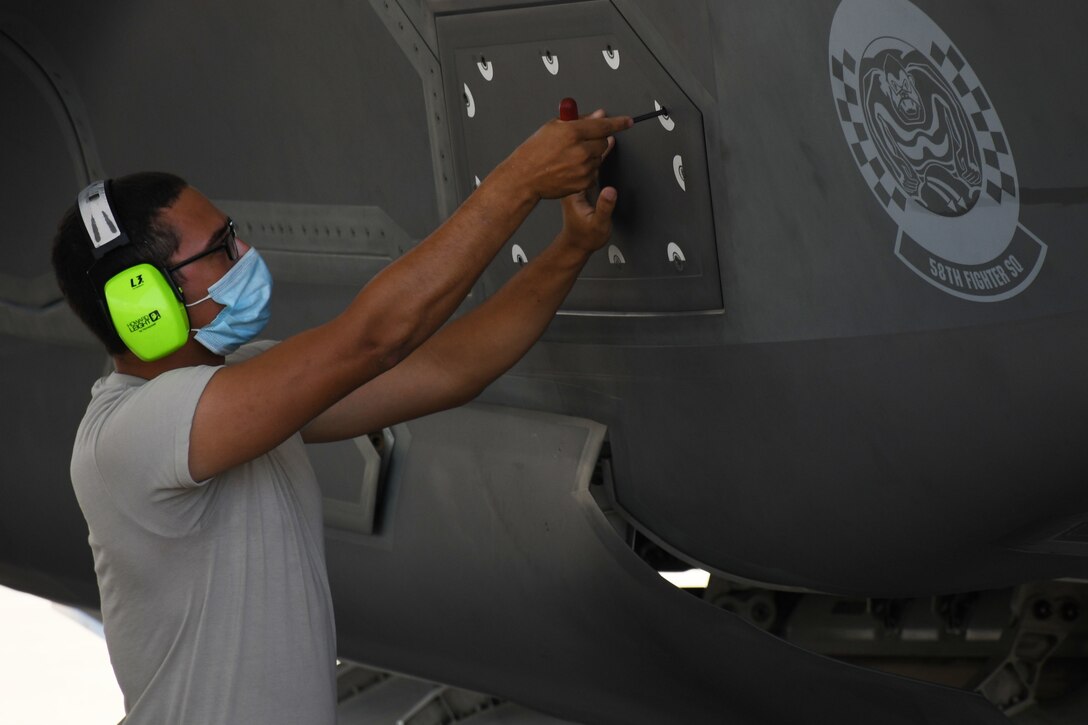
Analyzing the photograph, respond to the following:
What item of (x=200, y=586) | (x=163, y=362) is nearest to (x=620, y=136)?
(x=163, y=362)

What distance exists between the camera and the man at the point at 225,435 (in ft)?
6.10

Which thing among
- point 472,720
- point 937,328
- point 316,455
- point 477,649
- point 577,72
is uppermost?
point 577,72

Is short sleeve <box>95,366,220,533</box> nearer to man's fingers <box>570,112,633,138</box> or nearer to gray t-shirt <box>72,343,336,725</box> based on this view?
gray t-shirt <box>72,343,336,725</box>

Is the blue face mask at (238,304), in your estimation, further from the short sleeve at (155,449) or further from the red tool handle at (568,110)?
the red tool handle at (568,110)

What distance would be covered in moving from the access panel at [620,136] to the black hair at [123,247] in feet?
2.18

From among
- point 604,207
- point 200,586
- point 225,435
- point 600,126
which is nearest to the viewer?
point 225,435

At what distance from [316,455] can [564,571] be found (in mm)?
707

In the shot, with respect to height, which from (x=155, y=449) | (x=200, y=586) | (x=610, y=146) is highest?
(x=610, y=146)

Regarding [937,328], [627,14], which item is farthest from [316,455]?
[937,328]

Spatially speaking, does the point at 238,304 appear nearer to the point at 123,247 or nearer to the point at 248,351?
the point at 123,247

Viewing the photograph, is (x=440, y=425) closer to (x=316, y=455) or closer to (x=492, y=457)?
(x=492, y=457)

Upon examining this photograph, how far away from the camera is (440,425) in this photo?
2834 millimetres

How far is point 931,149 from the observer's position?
1.95 metres

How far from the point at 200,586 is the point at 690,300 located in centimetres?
89
